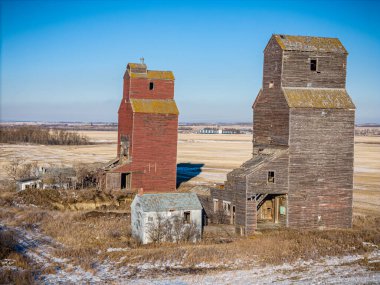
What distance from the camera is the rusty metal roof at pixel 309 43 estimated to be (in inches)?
1216

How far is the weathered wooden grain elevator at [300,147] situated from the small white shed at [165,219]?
124 inches

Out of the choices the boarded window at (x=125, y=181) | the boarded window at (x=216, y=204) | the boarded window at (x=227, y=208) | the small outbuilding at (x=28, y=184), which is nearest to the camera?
the boarded window at (x=227, y=208)

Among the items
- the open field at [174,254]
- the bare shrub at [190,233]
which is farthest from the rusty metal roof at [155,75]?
the bare shrub at [190,233]

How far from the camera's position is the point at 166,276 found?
802 inches

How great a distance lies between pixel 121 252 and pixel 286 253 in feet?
24.3

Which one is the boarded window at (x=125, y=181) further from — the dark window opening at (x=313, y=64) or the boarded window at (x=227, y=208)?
the dark window opening at (x=313, y=64)

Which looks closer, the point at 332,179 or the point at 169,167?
the point at 332,179

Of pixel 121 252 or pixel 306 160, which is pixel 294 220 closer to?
pixel 306 160

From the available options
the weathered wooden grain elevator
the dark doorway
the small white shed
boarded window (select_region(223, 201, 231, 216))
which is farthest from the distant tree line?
the small white shed

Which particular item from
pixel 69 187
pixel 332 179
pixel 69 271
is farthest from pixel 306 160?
pixel 69 187

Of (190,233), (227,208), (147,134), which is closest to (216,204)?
(227,208)

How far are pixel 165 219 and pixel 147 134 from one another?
1622 centimetres

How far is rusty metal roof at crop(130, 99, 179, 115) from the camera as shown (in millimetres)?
41500

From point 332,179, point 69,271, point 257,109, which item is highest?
point 257,109
